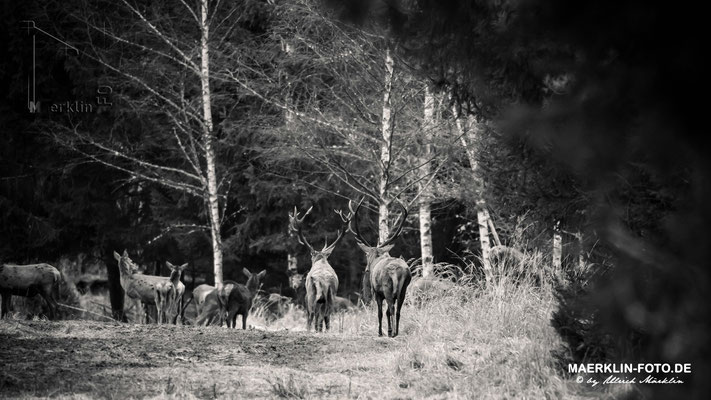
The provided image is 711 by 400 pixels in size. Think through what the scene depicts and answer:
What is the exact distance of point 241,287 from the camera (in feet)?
44.5

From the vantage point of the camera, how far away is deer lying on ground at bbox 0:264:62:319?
13281 millimetres

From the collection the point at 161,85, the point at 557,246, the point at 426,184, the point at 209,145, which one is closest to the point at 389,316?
the point at 557,246

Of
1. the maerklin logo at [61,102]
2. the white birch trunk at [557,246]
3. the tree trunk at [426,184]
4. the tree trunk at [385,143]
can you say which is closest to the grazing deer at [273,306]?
the tree trunk at [385,143]

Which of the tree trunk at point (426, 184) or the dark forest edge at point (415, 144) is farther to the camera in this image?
the tree trunk at point (426, 184)

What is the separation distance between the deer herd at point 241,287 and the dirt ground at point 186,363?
3.28 ft

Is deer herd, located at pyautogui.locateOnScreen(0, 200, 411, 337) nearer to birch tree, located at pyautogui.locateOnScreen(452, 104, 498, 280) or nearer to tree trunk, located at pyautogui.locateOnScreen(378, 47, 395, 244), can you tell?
tree trunk, located at pyautogui.locateOnScreen(378, 47, 395, 244)

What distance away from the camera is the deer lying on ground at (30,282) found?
13281mm

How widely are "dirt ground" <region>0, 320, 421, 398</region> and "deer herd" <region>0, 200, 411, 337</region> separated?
39.4 inches

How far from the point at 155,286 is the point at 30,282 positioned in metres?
2.12

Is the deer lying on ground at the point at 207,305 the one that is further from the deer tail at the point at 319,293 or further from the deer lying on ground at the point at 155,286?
the deer tail at the point at 319,293

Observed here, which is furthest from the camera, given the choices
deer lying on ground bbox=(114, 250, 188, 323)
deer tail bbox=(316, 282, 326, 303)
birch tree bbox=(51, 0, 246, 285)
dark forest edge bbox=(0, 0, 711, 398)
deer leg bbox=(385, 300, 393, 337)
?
birch tree bbox=(51, 0, 246, 285)

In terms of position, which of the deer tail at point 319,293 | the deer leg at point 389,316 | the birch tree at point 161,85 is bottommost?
the deer leg at point 389,316

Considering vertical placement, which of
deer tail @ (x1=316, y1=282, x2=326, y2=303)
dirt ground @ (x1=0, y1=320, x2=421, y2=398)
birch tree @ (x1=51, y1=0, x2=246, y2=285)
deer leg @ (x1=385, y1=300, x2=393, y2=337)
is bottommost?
dirt ground @ (x1=0, y1=320, x2=421, y2=398)

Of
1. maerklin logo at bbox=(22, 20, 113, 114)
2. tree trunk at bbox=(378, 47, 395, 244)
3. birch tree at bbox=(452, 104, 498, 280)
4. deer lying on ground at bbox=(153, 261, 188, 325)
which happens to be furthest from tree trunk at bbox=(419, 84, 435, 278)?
maerklin logo at bbox=(22, 20, 113, 114)
